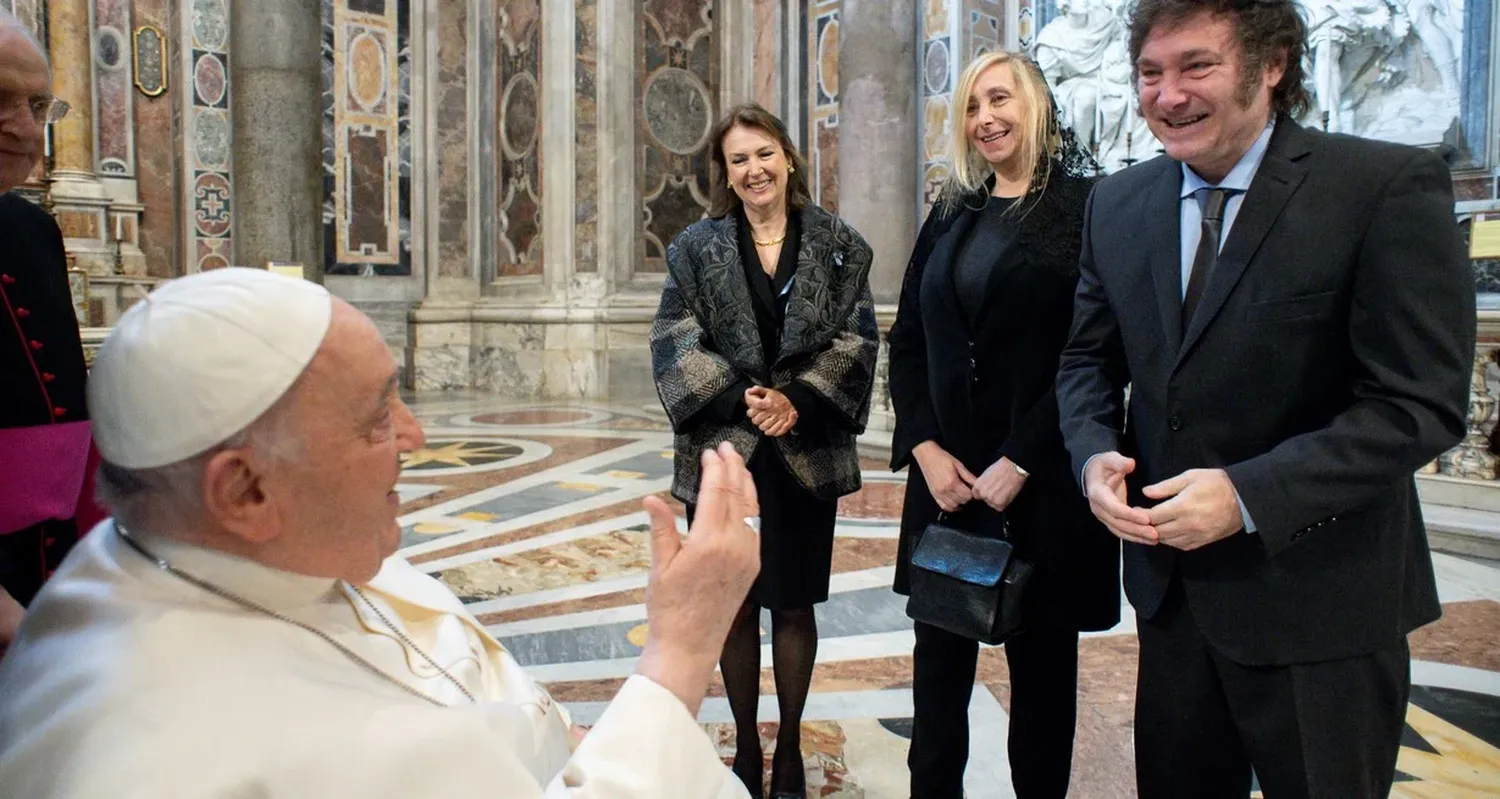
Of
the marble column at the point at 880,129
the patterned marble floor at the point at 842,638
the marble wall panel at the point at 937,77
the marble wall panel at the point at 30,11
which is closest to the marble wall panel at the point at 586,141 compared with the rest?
the marble column at the point at 880,129

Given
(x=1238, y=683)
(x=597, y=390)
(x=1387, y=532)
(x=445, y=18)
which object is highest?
(x=445, y=18)

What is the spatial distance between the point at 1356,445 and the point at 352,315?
138cm

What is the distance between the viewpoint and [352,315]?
1.27 meters

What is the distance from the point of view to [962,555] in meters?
2.35

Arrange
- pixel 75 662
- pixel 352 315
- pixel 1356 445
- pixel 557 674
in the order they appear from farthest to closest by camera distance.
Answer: pixel 557 674 < pixel 1356 445 < pixel 352 315 < pixel 75 662

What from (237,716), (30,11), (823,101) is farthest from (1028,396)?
(30,11)

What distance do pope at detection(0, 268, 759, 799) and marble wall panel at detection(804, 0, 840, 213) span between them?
406 inches

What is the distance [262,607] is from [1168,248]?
57.8 inches

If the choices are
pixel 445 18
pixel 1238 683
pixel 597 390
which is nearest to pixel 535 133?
pixel 445 18

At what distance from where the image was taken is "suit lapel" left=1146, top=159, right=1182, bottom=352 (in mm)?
1819

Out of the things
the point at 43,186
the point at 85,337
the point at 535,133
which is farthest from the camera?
the point at 535,133

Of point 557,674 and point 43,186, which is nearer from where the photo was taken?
point 557,674

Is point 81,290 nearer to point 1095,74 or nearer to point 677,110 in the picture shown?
point 677,110

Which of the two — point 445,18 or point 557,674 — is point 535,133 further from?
point 557,674
